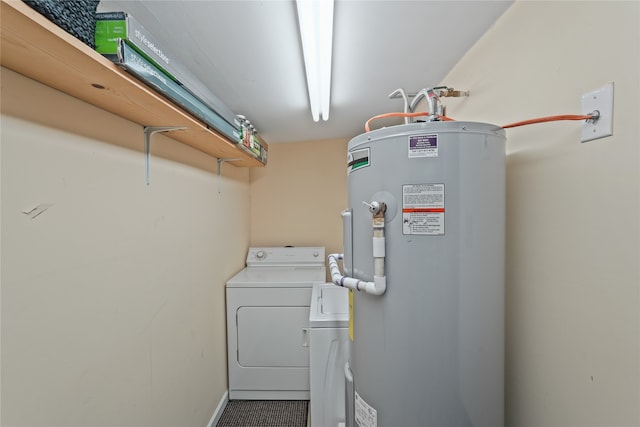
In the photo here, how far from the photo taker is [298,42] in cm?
118

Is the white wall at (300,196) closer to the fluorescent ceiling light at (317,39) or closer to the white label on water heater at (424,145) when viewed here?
the fluorescent ceiling light at (317,39)

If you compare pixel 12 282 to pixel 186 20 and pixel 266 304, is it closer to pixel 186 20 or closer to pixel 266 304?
pixel 186 20

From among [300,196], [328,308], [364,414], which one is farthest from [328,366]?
[300,196]

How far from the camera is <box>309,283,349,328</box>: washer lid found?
151 centimetres

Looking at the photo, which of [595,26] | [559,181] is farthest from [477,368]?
[595,26]

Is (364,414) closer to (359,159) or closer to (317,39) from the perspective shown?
(359,159)

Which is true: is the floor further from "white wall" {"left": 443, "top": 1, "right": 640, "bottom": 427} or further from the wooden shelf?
the wooden shelf

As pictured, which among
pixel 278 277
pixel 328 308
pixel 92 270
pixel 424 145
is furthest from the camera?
pixel 278 277

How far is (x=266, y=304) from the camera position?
2129mm

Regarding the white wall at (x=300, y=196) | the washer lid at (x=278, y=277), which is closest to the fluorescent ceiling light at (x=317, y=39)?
the white wall at (x=300, y=196)

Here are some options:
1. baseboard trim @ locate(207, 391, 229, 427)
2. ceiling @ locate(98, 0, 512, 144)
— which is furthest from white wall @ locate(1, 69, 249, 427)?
ceiling @ locate(98, 0, 512, 144)

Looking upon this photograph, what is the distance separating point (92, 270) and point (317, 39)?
1.25m

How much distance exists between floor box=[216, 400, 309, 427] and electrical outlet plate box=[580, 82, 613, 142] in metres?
2.36

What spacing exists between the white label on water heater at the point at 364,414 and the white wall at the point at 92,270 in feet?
3.14
